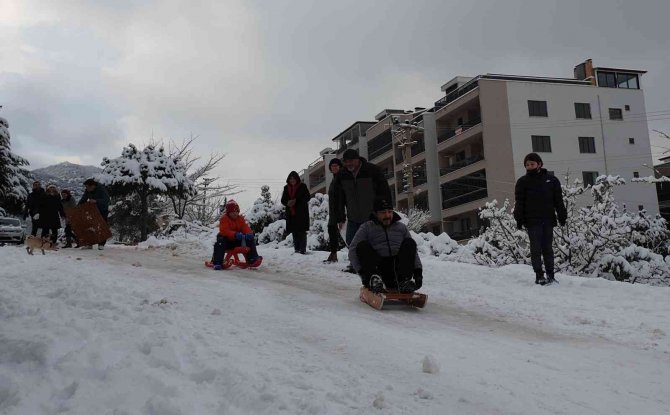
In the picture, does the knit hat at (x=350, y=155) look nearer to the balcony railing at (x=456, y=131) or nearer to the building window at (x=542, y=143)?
the balcony railing at (x=456, y=131)

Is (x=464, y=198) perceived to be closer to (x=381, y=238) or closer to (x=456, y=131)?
(x=456, y=131)

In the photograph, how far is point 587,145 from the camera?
4025 cm

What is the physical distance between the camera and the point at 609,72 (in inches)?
1693

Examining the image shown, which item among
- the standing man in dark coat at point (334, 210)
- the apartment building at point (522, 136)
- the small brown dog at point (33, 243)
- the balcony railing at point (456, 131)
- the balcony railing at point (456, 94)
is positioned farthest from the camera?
the balcony railing at point (456, 94)

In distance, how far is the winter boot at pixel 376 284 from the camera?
5965 millimetres

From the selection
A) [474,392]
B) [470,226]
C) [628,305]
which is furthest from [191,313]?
[470,226]

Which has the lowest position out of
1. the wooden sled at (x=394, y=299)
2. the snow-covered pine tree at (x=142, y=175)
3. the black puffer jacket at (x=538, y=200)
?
the wooden sled at (x=394, y=299)

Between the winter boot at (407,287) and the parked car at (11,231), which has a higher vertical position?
the parked car at (11,231)

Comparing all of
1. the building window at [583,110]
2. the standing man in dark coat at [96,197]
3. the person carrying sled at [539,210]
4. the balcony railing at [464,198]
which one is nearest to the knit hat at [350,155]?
the person carrying sled at [539,210]

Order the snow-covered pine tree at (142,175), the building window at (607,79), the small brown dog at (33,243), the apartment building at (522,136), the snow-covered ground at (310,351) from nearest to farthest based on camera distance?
the snow-covered ground at (310,351) < the small brown dog at (33,243) < the snow-covered pine tree at (142,175) < the apartment building at (522,136) < the building window at (607,79)

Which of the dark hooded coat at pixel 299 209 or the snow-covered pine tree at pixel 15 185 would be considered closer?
the dark hooded coat at pixel 299 209

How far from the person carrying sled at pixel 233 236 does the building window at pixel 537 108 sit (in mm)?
34201

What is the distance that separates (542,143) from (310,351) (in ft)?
127

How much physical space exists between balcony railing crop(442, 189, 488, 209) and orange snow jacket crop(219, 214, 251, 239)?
31283mm
